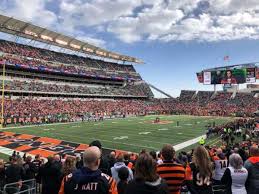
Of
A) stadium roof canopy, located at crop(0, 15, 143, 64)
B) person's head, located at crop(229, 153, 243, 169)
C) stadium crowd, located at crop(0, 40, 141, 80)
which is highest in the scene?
stadium roof canopy, located at crop(0, 15, 143, 64)

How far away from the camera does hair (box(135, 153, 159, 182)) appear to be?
10.5ft

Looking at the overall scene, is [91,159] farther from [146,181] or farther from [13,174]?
[13,174]

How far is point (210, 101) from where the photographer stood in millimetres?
74312

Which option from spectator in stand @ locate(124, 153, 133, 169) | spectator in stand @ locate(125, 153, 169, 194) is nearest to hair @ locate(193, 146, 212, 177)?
spectator in stand @ locate(125, 153, 169, 194)

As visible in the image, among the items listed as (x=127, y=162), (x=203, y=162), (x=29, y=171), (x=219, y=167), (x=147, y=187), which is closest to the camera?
(x=147, y=187)

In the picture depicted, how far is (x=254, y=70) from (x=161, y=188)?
6852cm

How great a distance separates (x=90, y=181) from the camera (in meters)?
3.03

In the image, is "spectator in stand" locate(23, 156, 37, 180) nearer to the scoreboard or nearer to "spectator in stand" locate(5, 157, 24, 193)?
"spectator in stand" locate(5, 157, 24, 193)

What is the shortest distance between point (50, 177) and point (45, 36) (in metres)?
61.6

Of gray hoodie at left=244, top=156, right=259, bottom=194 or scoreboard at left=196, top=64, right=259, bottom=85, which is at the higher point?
scoreboard at left=196, top=64, right=259, bottom=85

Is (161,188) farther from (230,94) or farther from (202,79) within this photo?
(230,94)

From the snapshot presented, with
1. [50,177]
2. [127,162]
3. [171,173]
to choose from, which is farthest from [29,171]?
[171,173]

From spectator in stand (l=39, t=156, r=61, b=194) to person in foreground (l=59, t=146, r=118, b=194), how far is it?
8.20 feet

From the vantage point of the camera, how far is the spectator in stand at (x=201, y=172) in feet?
13.9
